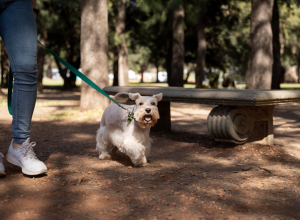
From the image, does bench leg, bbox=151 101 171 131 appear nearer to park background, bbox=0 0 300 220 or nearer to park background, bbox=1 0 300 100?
park background, bbox=0 0 300 220

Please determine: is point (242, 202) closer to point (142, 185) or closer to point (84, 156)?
point (142, 185)

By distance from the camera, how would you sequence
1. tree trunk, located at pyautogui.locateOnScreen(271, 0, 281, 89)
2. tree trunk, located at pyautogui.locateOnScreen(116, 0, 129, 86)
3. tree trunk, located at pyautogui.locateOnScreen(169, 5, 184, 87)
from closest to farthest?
1. tree trunk, located at pyautogui.locateOnScreen(271, 0, 281, 89)
2. tree trunk, located at pyautogui.locateOnScreen(169, 5, 184, 87)
3. tree trunk, located at pyautogui.locateOnScreen(116, 0, 129, 86)

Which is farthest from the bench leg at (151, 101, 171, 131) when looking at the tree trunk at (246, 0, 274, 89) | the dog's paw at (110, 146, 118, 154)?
the tree trunk at (246, 0, 274, 89)

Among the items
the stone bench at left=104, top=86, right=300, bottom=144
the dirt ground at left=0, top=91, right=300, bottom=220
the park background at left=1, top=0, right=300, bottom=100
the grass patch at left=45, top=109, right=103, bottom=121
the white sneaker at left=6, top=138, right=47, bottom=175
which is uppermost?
the park background at left=1, top=0, right=300, bottom=100

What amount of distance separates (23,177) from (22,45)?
125 centimetres

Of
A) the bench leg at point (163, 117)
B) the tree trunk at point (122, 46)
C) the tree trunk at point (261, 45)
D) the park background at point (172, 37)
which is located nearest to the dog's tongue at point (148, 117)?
the bench leg at point (163, 117)

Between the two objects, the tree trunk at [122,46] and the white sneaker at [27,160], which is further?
the tree trunk at [122,46]

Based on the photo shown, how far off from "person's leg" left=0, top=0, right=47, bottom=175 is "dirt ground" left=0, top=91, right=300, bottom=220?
0.23 metres

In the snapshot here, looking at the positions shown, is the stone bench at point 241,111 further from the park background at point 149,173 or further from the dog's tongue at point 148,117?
the dog's tongue at point 148,117

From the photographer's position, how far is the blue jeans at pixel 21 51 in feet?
11.1

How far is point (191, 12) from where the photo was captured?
1848cm

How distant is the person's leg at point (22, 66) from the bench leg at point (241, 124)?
2.43 meters

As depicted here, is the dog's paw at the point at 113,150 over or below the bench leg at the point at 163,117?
below

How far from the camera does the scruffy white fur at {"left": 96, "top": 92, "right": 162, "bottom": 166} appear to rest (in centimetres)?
388
